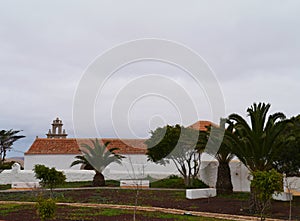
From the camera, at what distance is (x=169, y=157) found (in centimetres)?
2748

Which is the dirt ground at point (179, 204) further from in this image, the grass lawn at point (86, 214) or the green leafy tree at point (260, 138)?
the green leafy tree at point (260, 138)

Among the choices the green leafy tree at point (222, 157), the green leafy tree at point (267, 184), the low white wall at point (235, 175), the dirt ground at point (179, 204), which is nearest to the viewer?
the green leafy tree at point (267, 184)

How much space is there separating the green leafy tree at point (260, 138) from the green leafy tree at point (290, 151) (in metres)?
0.36

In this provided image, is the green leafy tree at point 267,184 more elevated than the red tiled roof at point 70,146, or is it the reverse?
the red tiled roof at point 70,146

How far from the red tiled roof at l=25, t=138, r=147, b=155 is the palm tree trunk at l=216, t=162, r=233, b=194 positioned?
13.6m

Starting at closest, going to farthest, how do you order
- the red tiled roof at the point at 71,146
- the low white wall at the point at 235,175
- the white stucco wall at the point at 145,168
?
the low white wall at the point at 235,175 < the white stucco wall at the point at 145,168 < the red tiled roof at the point at 71,146

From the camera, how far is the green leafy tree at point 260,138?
16.2 m

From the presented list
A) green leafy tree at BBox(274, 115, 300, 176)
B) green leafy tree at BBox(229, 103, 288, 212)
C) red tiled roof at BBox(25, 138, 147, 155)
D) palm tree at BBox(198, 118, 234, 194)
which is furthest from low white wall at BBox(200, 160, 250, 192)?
red tiled roof at BBox(25, 138, 147, 155)

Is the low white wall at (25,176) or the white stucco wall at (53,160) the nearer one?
the low white wall at (25,176)

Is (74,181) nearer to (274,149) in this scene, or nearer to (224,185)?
(224,185)

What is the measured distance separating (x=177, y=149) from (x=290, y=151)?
10631mm

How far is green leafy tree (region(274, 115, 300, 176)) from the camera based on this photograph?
54.4 ft

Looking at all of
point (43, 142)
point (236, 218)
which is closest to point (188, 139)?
point (236, 218)

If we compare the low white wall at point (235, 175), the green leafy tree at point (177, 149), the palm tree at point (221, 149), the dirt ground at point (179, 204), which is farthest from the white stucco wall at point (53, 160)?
the palm tree at point (221, 149)
